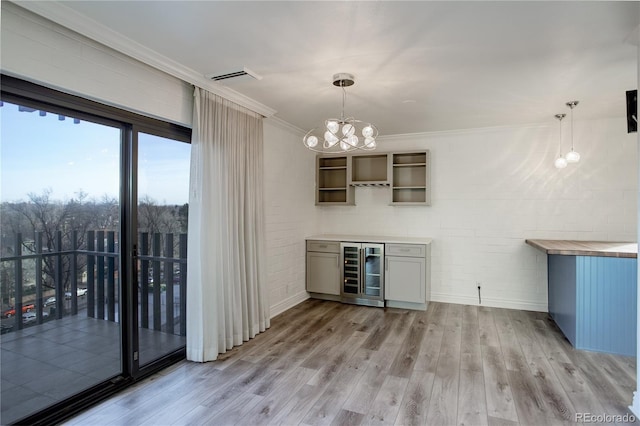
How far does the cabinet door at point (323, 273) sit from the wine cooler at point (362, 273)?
3.9 inches

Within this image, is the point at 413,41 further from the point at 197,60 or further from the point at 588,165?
the point at 588,165

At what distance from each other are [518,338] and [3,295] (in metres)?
4.44

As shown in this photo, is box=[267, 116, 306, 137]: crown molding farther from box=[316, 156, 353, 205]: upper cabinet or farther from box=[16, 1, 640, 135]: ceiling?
box=[316, 156, 353, 205]: upper cabinet

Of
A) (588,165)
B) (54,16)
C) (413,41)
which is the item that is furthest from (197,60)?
(588,165)

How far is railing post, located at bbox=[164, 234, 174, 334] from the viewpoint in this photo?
3.14 meters

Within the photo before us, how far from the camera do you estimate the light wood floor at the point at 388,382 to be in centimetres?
231

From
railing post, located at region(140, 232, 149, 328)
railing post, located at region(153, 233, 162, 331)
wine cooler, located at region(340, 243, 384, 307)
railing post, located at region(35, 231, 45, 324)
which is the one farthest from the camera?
wine cooler, located at region(340, 243, 384, 307)

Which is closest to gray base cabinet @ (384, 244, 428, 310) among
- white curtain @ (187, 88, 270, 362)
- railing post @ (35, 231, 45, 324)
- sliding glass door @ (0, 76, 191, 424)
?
white curtain @ (187, 88, 270, 362)

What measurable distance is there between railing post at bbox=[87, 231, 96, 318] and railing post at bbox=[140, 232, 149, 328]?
362 mm

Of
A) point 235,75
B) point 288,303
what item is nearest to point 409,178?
point 288,303

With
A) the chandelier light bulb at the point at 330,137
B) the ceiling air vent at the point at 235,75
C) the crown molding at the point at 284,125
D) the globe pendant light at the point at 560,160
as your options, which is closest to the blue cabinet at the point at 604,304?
the globe pendant light at the point at 560,160

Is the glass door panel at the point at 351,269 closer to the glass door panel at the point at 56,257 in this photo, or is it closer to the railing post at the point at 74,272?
the glass door panel at the point at 56,257

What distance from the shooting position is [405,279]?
4.71 m

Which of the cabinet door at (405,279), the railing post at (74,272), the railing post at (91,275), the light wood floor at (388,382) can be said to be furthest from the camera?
the cabinet door at (405,279)
